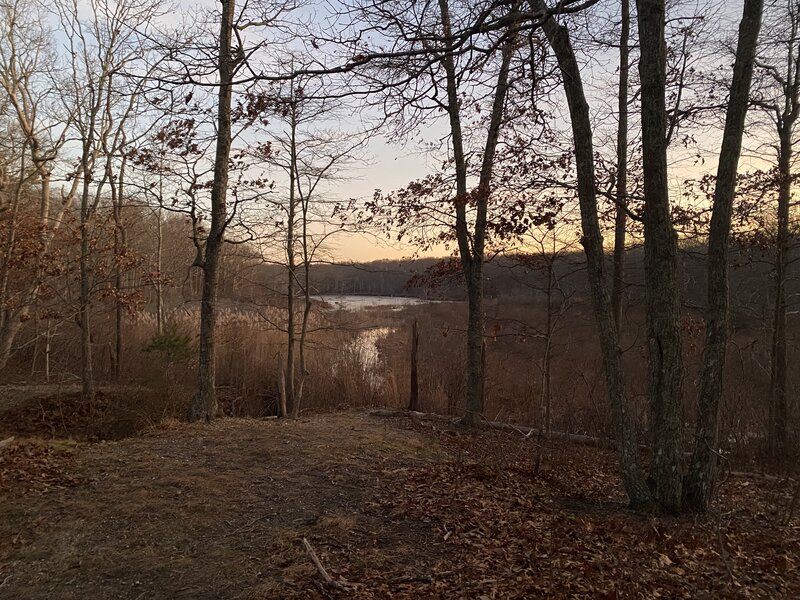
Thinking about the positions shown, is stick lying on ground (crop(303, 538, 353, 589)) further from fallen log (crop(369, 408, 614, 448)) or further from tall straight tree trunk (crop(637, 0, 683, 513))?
fallen log (crop(369, 408, 614, 448))

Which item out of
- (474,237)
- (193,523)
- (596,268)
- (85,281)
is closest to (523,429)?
(474,237)

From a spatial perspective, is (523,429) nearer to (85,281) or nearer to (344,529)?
(344,529)

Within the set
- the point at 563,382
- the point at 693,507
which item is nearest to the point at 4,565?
the point at 693,507

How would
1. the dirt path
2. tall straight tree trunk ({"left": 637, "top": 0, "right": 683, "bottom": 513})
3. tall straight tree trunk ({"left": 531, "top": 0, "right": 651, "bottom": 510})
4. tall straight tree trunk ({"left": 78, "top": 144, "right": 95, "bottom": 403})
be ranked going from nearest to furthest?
1. the dirt path
2. tall straight tree trunk ({"left": 637, "top": 0, "right": 683, "bottom": 513})
3. tall straight tree trunk ({"left": 531, "top": 0, "right": 651, "bottom": 510})
4. tall straight tree trunk ({"left": 78, "top": 144, "right": 95, "bottom": 403})

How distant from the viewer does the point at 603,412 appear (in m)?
10.6

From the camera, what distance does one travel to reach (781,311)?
409 inches

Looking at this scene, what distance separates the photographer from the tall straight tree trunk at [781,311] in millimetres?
9664

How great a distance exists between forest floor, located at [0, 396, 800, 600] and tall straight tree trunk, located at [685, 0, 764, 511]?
44 cm

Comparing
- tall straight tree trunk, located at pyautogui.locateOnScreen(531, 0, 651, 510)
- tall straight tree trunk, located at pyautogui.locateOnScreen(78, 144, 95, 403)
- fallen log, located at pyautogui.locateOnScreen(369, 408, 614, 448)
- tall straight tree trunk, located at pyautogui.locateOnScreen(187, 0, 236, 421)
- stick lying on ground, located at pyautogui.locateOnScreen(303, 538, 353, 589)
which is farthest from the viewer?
tall straight tree trunk, located at pyautogui.locateOnScreen(78, 144, 95, 403)

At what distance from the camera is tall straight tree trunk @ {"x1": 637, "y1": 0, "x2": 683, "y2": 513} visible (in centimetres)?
458

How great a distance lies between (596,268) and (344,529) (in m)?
3.26

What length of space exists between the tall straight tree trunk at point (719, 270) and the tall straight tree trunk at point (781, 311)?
5.78 metres

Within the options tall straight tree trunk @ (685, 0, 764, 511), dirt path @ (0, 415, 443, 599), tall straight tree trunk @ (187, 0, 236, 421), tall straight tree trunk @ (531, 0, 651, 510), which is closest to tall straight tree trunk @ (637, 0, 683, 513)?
tall straight tree trunk @ (531, 0, 651, 510)

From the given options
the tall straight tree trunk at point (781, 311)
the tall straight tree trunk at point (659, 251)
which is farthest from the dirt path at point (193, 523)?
the tall straight tree trunk at point (781, 311)
